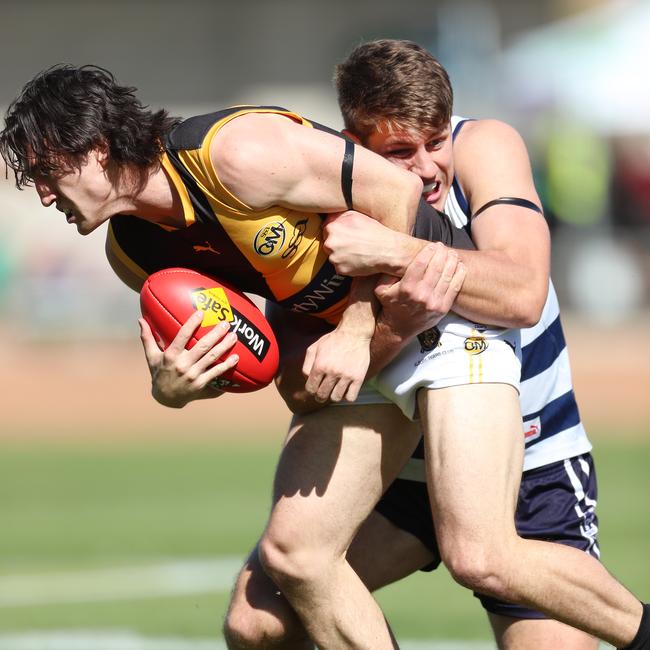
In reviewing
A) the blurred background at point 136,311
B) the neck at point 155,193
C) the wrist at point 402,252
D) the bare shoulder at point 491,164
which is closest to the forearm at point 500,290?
the wrist at point 402,252

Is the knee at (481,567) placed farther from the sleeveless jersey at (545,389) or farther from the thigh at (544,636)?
the sleeveless jersey at (545,389)

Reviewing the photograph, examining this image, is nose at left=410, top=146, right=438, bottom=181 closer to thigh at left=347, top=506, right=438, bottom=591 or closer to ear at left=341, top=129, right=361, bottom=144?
ear at left=341, top=129, right=361, bottom=144

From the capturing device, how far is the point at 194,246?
15.0 feet

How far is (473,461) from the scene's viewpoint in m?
4.28

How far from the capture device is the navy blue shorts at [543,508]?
16.3ft

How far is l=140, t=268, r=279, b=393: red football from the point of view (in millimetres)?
4441

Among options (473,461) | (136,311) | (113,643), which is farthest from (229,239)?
(136,311)

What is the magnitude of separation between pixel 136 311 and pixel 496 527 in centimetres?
1522

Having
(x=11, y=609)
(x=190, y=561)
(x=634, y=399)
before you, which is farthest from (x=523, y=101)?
(x=11, y=609)

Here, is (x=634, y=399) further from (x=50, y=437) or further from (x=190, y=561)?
(x=190, y=561)

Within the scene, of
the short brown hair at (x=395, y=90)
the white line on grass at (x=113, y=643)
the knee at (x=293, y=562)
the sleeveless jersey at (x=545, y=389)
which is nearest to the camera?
the knee at (x=293, y=562)

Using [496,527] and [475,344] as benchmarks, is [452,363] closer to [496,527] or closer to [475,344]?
[475,344]

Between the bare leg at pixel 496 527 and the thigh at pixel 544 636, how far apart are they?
1.19 feet

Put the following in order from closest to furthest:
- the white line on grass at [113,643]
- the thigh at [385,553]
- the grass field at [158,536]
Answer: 1. the thigh at [385,553]
2. the white line on grass at [113,643]
3. the grass field at [158,536]
